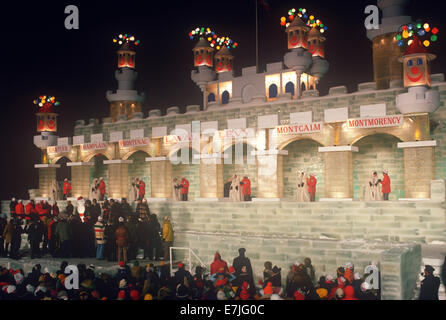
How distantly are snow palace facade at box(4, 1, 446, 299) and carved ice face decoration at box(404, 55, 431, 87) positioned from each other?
0.03 m

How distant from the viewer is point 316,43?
85.6ft

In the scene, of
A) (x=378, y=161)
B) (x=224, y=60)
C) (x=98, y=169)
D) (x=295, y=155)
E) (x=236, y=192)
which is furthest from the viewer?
(x=98, y=169)

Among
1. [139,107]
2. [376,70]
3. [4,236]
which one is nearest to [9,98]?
[139,107]

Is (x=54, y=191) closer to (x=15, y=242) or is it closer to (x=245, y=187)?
(x=15, y=242)

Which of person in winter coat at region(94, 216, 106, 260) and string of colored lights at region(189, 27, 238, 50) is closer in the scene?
person in winter coat at region(94, 216, 106, 260)

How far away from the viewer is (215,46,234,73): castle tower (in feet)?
86.1

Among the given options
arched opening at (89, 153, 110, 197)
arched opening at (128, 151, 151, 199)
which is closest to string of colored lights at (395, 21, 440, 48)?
arched opening at (128, 151, 151, 199)

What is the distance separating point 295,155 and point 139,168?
998 centimetres

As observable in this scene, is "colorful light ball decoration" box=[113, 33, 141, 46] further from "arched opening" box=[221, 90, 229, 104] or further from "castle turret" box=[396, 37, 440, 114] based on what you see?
"castle turret" box=[396, 37, 440, 114]

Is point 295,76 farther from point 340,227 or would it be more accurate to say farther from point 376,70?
point 340,227

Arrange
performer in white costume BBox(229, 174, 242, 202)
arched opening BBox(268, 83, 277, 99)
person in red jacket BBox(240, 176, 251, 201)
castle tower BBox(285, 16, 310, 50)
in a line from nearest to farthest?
performer in white costume BBox(229, 174, 242, 202), person in red jacket BBox(240, 176, 251, 201), castle tower BBox(285, 16, 310, 50), arched opening BBox(268, 83, 277, 99)

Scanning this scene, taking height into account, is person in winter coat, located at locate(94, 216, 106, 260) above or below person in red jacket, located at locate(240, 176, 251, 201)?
below

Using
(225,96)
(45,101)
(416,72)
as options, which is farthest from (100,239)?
(45,101)

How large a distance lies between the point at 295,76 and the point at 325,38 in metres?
5.36
